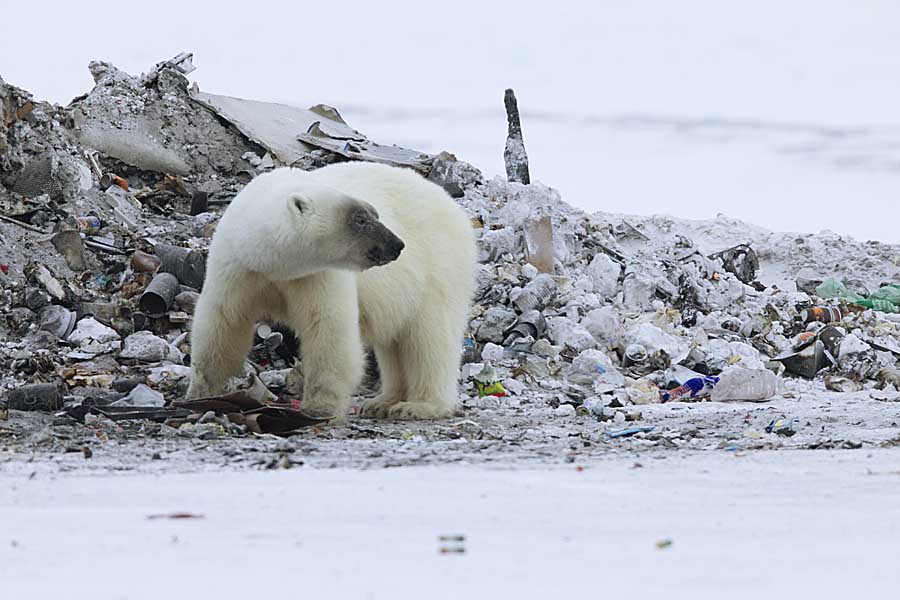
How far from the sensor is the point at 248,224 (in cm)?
602

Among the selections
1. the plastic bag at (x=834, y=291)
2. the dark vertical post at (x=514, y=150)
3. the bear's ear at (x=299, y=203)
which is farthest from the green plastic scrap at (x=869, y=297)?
the bear's ear at (x=299, y=203)

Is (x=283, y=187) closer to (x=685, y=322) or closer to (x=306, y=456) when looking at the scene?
(x=306, y=456)

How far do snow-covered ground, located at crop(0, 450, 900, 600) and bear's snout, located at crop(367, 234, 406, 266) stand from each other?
2.20 meters

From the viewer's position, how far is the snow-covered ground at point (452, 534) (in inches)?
90.2

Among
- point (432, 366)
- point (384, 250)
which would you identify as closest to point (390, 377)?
point (432, 366)

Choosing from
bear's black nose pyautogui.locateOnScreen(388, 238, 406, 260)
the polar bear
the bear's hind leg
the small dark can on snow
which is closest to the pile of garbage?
the small dark can on snow

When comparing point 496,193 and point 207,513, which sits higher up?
point 496,193

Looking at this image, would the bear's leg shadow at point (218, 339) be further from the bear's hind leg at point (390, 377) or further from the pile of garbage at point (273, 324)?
the bear's hind leg at point (390, 377)

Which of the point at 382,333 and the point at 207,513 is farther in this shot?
the point at 382,333

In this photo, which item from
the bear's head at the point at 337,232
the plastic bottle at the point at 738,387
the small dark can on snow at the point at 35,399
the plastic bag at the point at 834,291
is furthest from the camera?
the plastic bag at the point at 834,291

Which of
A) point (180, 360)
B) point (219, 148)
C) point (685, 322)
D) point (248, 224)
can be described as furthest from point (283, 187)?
point (219, 148)

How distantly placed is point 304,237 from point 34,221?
216 inches

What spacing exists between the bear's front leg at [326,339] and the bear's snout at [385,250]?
30cm

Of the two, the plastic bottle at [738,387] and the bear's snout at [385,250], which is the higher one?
the bear's snout at [385,250]
